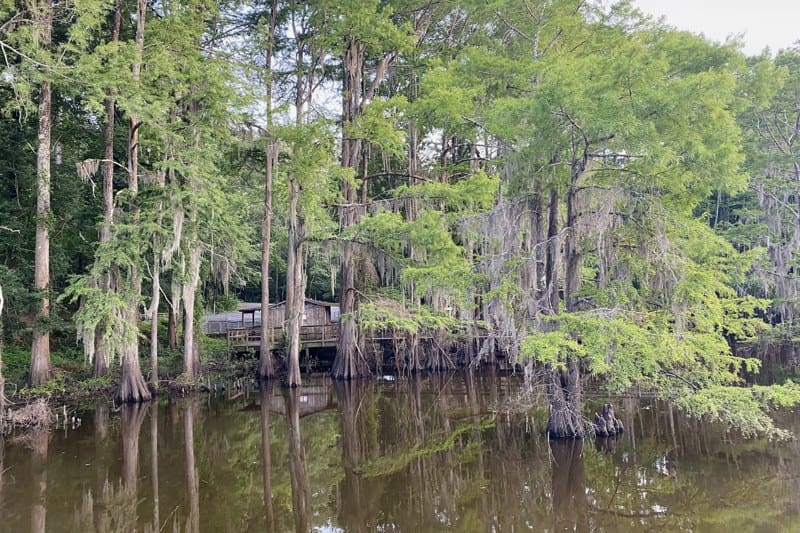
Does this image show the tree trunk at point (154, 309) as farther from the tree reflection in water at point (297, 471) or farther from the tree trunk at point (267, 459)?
the tree reflection in water at point (297, 471)

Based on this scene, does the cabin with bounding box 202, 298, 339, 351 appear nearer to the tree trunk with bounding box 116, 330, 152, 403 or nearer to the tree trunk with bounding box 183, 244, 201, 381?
the tree trunk with bounding box 183, 244, 201, 381

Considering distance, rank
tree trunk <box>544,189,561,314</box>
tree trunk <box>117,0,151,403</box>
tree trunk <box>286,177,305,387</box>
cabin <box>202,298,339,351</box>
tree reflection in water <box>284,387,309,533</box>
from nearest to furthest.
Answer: tree reflection in water <box>284,387,309,533</box> → tree trunk <box>544,189,561,314</box> → tree trunk <box>117,0,151,403</box> → tree trunk <box>286,177,305,387</box> → cabin <box>202,298,339,351</box>

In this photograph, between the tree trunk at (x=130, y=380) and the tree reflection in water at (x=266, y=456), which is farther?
the tree trunk at (x=130, y=380)

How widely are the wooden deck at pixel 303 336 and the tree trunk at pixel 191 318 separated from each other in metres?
2.77

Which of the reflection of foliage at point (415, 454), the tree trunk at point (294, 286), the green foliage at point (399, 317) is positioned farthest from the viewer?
the tree trunk at point (294, 286)

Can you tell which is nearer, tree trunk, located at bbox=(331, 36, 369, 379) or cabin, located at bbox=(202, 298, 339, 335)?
tree trunk, located at bbox=(331, 36, 369, 379)

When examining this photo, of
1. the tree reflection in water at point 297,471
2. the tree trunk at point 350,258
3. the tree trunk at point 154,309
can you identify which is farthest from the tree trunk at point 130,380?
the tree trunk at point 350,258

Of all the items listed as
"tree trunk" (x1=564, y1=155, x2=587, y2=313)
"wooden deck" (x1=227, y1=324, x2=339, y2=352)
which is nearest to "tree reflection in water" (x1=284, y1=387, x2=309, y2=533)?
"tree trunk" (x1=564, y1=155, x2=587, y2=313)

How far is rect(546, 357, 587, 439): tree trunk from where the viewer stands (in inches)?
302

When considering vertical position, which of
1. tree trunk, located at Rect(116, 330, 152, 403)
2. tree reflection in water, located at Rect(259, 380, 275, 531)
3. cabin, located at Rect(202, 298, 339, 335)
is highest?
cabin, located at Rect(202, 298, 339, 335)

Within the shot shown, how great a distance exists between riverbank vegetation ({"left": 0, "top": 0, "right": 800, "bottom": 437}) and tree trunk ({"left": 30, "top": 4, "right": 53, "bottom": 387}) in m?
0.04

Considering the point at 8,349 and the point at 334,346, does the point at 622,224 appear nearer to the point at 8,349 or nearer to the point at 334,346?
the point at 334,346

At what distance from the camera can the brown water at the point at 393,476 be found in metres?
5.08

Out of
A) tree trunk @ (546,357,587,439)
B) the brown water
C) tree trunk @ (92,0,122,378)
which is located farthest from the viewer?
tree trunk @ (92,0,122,378)
